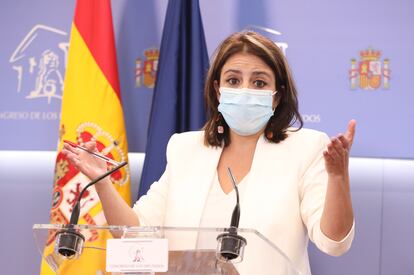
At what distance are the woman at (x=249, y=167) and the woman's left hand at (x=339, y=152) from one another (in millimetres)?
177

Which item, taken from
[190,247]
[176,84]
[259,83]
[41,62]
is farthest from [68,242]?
[41,62]

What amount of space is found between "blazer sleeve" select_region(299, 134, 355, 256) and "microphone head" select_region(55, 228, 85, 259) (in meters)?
0.79

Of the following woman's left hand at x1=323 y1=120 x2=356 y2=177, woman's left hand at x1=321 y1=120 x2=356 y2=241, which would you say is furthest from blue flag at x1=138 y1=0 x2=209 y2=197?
woman's left hand at x1=323 y1=120 x2=356 y2=177

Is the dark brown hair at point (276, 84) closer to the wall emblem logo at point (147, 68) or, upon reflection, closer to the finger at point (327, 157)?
the finger at point (327, 157)

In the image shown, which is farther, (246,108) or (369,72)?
(369,72)

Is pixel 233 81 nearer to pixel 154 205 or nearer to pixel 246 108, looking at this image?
pixel 246 108

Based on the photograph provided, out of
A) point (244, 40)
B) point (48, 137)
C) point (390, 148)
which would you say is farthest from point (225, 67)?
point (48, 137)

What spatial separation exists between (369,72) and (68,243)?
2.29m

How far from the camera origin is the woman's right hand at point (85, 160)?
2.09 m

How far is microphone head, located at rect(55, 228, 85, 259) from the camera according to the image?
148cm

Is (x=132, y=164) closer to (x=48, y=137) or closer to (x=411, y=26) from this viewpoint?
(x=48, y=137)

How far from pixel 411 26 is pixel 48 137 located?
194 centimetres

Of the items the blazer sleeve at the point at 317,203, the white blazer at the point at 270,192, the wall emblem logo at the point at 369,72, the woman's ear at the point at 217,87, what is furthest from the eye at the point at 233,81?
the wall emblem logo at the point at 369,72

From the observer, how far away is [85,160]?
2107mm
